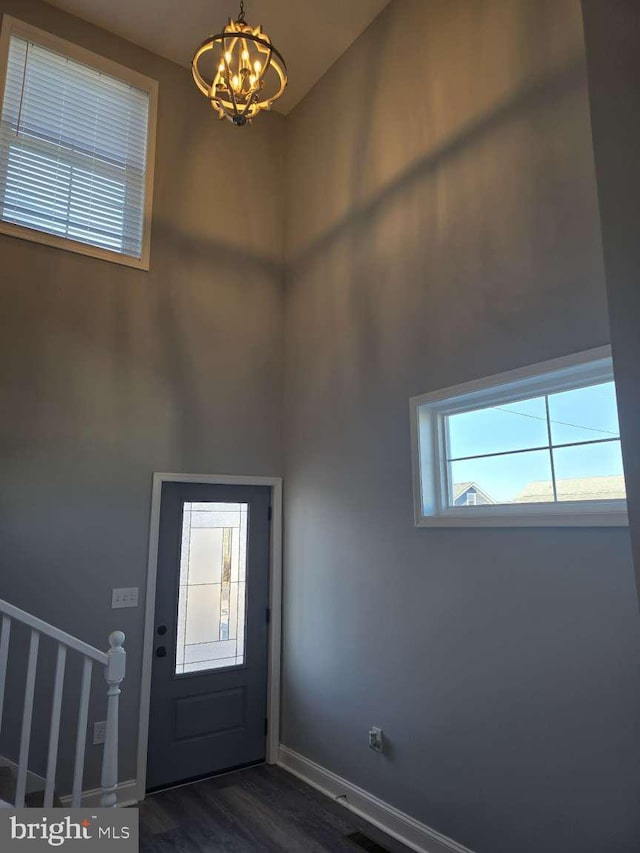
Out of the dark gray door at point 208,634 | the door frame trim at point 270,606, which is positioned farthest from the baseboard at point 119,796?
the dark gray door at point 208,634

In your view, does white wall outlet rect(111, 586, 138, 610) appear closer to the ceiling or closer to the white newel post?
the white newel post

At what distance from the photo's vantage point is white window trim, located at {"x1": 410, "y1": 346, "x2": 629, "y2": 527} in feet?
7.52

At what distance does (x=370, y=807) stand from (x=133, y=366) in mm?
3153

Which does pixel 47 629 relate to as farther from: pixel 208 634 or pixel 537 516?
pixel 537 516

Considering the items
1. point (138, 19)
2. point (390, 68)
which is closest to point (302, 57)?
point (390, 68)

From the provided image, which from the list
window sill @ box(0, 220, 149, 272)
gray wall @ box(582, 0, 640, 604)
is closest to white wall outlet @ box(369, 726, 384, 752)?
gray wall @ box(582, 0, 640, 604)

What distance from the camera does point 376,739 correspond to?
3.11 metres

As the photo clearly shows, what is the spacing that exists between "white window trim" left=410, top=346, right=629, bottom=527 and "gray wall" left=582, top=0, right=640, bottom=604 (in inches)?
49.8

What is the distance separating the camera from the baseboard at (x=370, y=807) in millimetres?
2718

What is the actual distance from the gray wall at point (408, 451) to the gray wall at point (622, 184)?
130cm

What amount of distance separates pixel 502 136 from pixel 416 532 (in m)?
2.18

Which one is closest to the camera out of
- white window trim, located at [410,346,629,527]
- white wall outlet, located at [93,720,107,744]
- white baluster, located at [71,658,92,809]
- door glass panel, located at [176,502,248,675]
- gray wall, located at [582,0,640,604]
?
gray wall, located at [582,0,640,604]

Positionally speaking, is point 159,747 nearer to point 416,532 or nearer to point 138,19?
point 416,532

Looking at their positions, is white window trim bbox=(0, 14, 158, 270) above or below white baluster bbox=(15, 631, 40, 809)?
above
